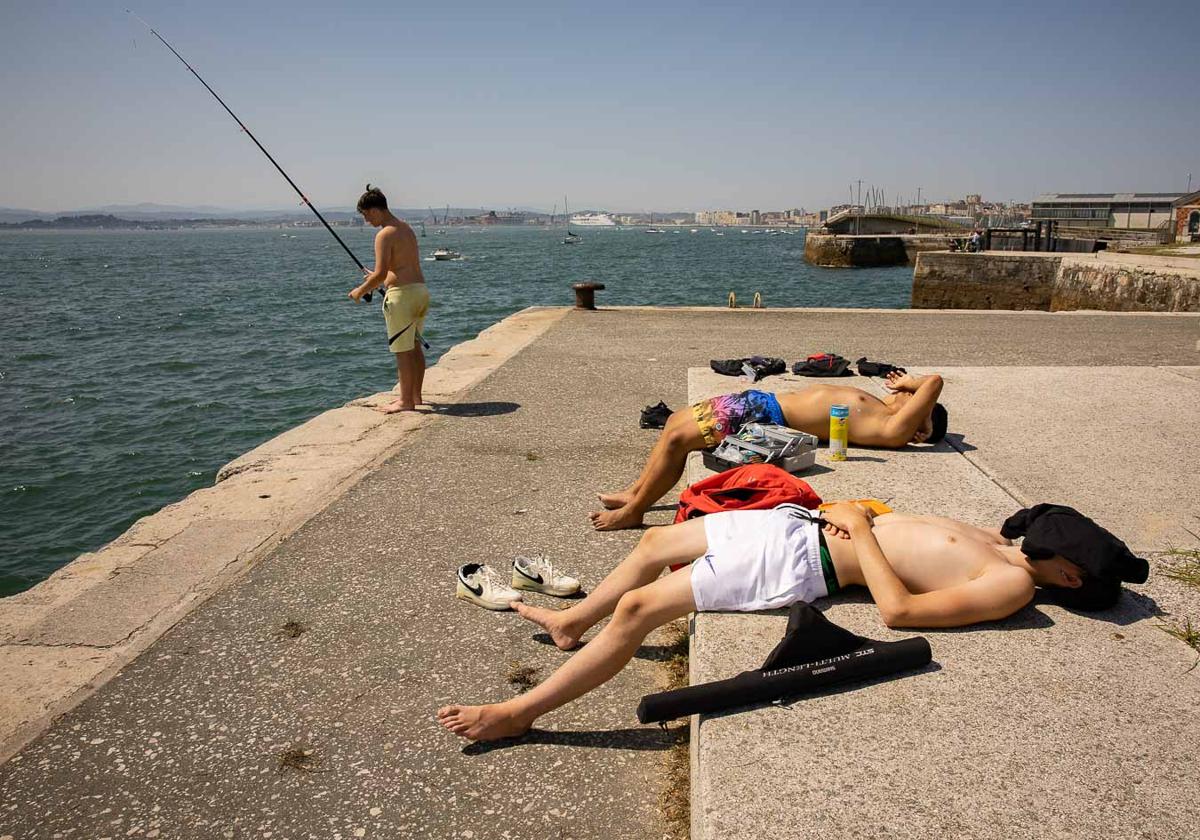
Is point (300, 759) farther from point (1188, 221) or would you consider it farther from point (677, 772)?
point (1188, 221)

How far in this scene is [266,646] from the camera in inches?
155

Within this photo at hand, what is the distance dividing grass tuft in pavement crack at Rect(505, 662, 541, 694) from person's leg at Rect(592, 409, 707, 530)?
5.09 feet

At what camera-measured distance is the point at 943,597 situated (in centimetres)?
307

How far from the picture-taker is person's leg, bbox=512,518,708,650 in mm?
3406

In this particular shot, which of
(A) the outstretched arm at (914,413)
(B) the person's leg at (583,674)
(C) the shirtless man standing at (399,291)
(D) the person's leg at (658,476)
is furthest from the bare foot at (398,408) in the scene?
(B) the person's leg at (583,674)

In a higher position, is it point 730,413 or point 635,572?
point 730,413

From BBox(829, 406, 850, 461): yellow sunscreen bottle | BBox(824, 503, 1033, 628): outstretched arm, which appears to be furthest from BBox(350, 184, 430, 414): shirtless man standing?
BBox(824, 503, 1033, 628): outstretched arm

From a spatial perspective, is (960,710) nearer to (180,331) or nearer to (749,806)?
(749,806)

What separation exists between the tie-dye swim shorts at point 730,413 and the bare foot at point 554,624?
1.81m

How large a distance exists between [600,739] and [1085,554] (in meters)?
1.95

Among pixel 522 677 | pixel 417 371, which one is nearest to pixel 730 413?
pixel 522 677

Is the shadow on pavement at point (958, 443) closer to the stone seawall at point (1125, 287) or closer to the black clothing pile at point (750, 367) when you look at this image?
the black clothing pile at point (750, 367)

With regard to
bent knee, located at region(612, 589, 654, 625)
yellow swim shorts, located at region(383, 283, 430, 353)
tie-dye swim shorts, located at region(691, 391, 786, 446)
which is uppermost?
yellow swim shorts, located at region(383, 283, 430, 353)

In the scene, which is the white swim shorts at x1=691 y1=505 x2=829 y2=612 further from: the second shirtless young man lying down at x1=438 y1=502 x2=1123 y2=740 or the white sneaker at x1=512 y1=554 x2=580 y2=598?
the white sneaker at x1=512 y1=554 x2=580 y2=598
